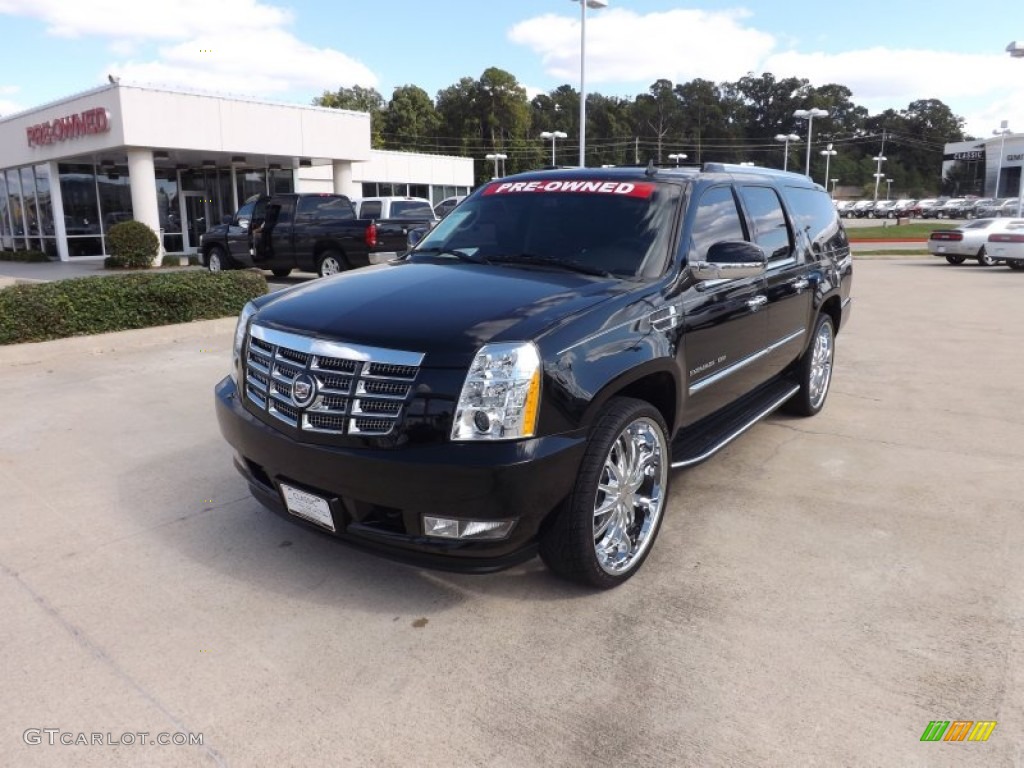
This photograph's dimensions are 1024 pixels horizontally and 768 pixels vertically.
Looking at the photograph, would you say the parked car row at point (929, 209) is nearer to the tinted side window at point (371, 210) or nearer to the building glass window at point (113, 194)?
the tinted side window at point (371, 210)

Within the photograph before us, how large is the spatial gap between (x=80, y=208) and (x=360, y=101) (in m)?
69.8

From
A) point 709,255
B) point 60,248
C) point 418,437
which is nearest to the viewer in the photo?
point 418,437

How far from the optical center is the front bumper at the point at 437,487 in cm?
286

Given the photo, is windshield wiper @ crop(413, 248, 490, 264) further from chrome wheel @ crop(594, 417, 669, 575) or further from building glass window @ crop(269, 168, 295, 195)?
building glass window @ crop(269, 168, 295, 195)

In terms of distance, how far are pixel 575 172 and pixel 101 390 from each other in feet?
16.4

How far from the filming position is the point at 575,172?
4.67 meters

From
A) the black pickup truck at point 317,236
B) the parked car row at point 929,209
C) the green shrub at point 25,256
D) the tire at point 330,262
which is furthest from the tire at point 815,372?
the parked car row at point 929,209

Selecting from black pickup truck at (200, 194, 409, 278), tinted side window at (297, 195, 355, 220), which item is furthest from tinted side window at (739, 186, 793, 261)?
tinted side window at (297, 195, 355, 220)

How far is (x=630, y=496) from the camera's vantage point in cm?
355

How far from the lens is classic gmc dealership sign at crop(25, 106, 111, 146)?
67.6ft

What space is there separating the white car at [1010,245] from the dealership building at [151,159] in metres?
19.5

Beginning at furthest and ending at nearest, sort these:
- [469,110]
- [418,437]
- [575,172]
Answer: [469,110] < [575,172] < [418,437]

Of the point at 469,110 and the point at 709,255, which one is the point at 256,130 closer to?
the point at 709,255

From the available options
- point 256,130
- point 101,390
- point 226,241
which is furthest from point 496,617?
point 256,130
